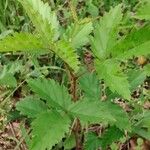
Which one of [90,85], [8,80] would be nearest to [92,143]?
[90,85]

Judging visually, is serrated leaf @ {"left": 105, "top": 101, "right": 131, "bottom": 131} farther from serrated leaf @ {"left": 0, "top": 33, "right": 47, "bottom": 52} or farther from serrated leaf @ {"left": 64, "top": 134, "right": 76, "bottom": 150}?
serrated leaf @ {"left": 64, "top": 134, "right": 76, "bottom": 150}

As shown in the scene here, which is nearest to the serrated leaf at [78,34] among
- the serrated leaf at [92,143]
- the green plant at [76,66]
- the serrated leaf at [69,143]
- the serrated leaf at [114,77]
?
the green plant at [76,66]

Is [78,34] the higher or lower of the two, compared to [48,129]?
higher

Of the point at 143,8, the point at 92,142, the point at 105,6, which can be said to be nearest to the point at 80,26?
the point at 143,8

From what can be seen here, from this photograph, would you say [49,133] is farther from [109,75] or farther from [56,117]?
[109,75]

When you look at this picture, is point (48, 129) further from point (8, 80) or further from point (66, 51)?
point (8, 80)

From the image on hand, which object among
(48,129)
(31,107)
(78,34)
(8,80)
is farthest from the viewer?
(8,80)

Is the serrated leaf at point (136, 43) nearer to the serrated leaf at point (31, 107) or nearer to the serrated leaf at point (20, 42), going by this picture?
the serrated leaf at point (20, 42)
